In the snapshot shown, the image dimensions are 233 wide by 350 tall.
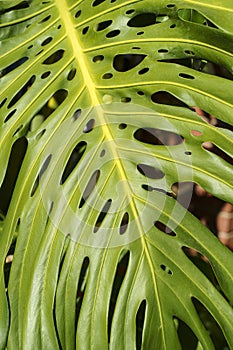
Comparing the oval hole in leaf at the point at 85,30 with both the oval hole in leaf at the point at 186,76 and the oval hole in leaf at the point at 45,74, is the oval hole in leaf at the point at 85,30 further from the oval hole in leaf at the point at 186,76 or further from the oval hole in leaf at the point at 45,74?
the oval hole in leaf at the point at 186,76

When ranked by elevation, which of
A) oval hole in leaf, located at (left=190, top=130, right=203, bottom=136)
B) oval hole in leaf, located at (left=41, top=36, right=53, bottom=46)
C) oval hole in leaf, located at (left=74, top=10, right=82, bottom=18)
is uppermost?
oval hole in leaf, located at (left=74, top=10, right=82, bottom=18)

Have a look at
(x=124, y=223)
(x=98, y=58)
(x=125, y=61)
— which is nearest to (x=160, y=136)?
(x=98, y=58)

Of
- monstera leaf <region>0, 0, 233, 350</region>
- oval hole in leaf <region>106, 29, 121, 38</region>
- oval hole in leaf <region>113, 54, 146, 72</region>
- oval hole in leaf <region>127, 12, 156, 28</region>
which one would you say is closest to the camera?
monstera leaf <region>0, 0, 233, 350</region>

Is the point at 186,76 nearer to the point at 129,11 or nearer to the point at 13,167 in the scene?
the point at 129,11

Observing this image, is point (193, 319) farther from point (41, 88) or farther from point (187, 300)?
point (41, 88)

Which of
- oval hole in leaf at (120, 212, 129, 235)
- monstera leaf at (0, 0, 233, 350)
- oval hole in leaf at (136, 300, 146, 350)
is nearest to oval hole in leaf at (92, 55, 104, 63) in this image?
monstera leaf at (0, 0, 233, 350)

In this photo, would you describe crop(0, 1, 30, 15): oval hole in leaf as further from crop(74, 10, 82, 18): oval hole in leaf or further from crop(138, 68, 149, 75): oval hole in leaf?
crop(138, 68, 149, 75): oval hole in leaf

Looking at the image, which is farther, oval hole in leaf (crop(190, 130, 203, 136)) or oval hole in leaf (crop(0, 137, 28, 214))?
oval hole in leaf (crop(0, 137, 28, 214))

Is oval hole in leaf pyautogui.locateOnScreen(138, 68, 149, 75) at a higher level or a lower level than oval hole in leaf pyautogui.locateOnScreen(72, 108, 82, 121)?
higher

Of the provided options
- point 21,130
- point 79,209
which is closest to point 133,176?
point 79,209
